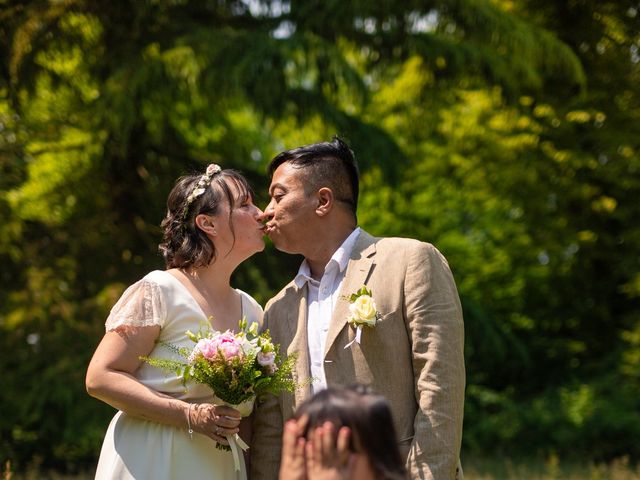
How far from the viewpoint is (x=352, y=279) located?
3.89 meters

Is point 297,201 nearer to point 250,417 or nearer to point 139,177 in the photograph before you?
point 250,417

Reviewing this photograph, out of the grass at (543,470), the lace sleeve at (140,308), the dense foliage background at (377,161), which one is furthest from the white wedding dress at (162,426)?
the grass at (543,470)

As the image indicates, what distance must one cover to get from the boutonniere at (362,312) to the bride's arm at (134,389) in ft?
1.83

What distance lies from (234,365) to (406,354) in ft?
2.17

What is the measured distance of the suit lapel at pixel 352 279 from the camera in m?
3.79

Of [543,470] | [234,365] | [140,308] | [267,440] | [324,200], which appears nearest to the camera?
[234,365]

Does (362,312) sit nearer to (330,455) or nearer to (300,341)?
(300,341)

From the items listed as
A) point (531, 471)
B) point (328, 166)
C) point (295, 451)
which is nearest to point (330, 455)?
point (295, 451)

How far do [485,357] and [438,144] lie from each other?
388cm

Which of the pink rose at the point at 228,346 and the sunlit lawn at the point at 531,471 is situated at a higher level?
the pink rose at the point at 228,346

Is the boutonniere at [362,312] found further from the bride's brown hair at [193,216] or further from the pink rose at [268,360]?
the bride's brown hair at [193,216]

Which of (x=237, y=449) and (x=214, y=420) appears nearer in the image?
(x=214, y=420)

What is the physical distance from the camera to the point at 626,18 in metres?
12.9

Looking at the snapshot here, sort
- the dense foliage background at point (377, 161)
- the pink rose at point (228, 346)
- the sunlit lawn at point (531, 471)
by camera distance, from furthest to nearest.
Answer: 1. the sunlit lawn at point (531, 471)
2. the dense foliage background at point (377, 161)
3. the pink rose at point (228, 346)
